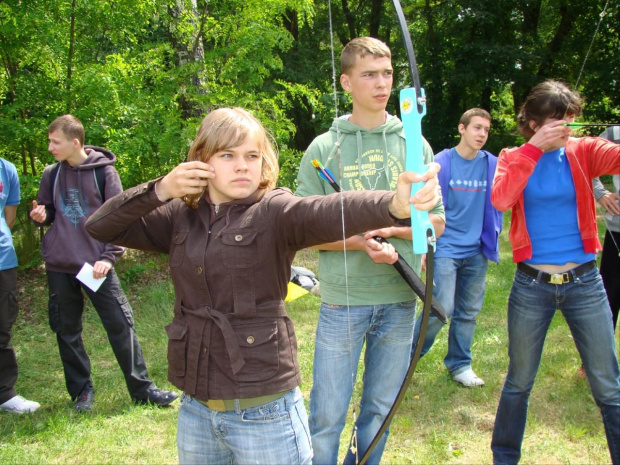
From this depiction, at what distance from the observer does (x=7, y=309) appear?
355 centimetres

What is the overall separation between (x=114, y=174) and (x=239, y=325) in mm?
2322

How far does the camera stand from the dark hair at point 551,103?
2357 millimetres

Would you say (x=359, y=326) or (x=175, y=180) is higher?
(x=175, y=180)

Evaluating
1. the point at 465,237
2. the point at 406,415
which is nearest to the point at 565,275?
the point at 465,237

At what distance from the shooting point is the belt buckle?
2340 millimetres

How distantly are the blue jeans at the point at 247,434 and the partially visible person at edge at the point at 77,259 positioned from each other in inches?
77.7

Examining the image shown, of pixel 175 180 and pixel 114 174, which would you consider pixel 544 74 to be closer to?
pixel 114 174

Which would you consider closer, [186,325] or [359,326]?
[186,325]

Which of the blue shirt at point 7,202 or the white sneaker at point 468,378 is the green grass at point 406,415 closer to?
the white sneaker at point 468,378

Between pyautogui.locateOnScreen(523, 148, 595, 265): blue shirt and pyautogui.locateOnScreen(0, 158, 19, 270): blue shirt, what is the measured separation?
3.07 m

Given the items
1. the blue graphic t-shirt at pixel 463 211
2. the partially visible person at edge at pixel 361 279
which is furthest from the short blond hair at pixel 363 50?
the blue graphic t-shirt at pixel 463 211

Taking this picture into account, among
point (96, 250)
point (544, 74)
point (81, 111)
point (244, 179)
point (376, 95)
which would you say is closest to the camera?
point (244, 179)

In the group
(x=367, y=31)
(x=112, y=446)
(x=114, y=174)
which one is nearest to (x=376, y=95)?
(x=114, y=174)

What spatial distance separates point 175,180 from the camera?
5.16ft
